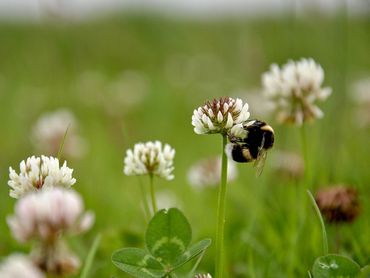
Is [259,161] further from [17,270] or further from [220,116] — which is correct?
[17,270]

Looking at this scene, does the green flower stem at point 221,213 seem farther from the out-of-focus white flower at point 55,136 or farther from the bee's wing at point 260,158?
the out-of-focus white flower at point 55,136

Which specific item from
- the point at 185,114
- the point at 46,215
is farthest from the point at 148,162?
the point at 185,114

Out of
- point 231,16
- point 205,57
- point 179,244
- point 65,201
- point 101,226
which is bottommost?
point 101,226

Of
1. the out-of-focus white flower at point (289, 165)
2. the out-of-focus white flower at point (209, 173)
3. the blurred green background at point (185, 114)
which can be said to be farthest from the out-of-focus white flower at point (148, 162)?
the out-of-focus white flower at point (289, 165)

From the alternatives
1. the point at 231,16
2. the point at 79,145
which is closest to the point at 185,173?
the point at 79,145

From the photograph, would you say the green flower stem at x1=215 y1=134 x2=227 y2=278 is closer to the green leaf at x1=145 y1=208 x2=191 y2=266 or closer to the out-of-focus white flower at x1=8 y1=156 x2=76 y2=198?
the green leaf at x1=145 y1=208 x2=191 y2=266

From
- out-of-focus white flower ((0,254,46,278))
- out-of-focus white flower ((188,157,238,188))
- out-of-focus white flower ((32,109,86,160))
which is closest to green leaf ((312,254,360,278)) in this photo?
out-of-focus white flower ((0,254,46,278))

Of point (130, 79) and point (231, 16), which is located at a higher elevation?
point (231, 16)

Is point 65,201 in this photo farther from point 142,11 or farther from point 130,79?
point 142,11
